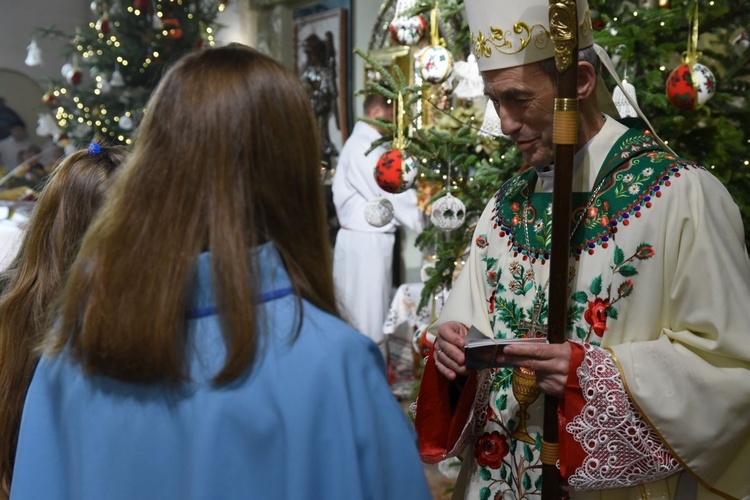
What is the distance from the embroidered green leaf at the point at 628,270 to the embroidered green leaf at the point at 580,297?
9cm

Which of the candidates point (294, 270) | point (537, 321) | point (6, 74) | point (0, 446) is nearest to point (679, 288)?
point (537, 321)

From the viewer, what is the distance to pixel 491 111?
2943 mm

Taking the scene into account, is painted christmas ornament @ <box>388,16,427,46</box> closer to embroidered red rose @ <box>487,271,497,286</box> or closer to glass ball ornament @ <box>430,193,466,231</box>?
glass ball ornament @ <box>430,193,466,231</box>

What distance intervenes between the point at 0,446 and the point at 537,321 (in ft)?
3.69

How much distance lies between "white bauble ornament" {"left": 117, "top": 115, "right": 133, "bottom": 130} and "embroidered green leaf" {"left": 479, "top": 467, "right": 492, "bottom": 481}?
697cm

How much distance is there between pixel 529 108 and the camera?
6.18 ft

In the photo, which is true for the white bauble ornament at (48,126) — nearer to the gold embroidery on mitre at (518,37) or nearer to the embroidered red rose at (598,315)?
the gold embroidery on mitre at (518,37)

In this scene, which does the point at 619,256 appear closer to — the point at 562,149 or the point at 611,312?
the point at 611,312

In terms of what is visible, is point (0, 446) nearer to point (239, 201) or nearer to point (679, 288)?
point (239, 201)

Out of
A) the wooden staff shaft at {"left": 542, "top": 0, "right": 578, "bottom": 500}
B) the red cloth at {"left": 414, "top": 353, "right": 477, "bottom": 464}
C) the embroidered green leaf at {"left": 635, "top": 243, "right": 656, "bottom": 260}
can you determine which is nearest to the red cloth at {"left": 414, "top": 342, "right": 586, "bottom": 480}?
the red cloth at {"left": 414, "top": 353, "right": 477, "bottom": 464}

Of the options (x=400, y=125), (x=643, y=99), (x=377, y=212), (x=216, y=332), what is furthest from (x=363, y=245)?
→ (x=216, y=332)

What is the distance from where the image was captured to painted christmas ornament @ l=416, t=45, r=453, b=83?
3412 mm

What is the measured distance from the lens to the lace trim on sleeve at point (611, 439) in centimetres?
163

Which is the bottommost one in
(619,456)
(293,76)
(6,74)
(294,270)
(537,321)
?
(619,456)
